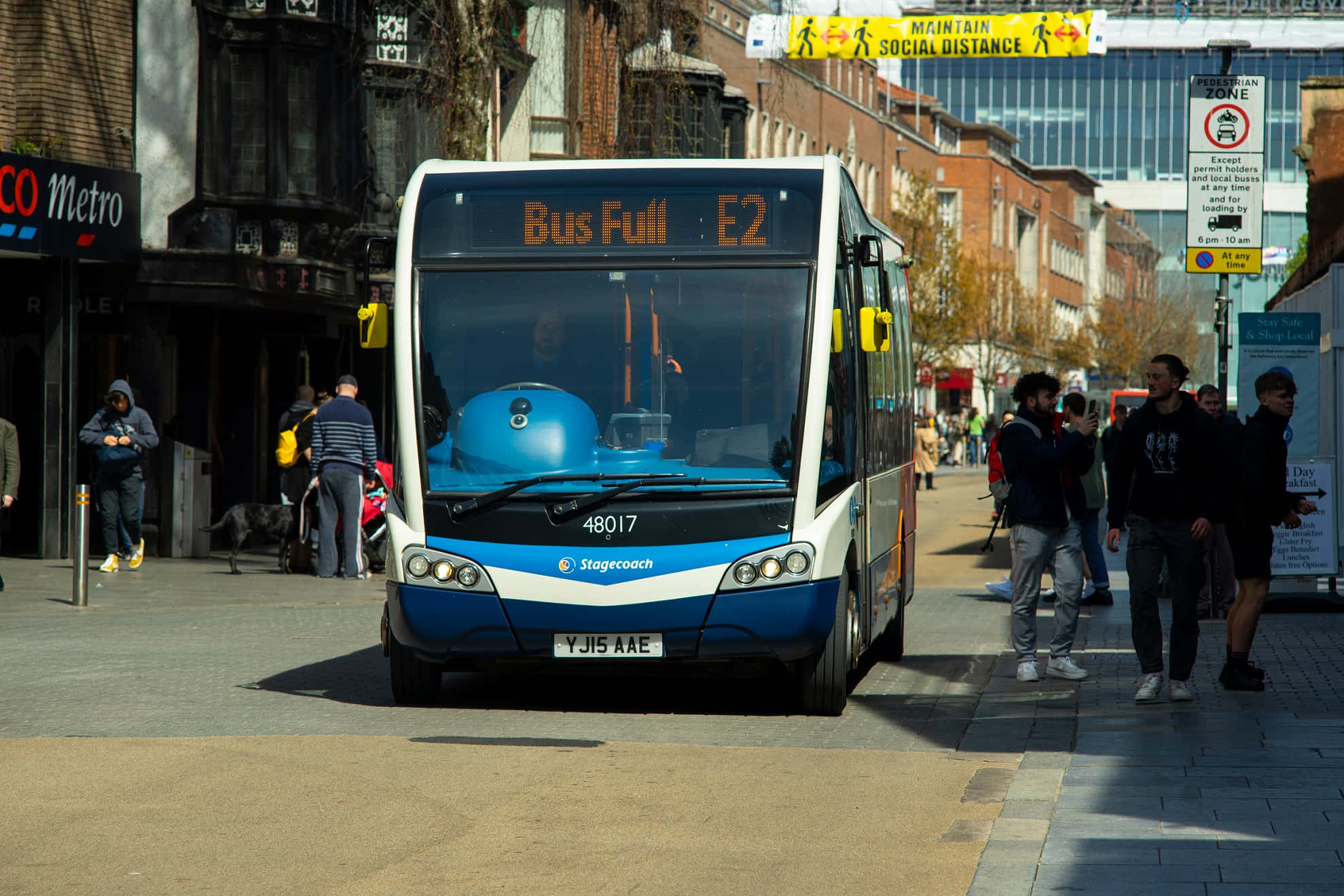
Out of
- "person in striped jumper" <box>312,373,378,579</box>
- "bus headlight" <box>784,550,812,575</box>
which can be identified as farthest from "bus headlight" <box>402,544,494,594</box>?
"person in striped jumper" <box>312,373,378,579</box>

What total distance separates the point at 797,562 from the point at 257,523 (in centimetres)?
1096

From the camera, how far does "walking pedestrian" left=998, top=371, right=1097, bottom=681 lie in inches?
431

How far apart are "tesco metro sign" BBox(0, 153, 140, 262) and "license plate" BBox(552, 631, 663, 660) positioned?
11.3 metres

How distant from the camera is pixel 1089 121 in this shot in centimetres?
13138

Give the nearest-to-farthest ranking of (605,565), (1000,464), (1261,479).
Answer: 1. (605,565)
2. (1261,479)
3. (1000,464)

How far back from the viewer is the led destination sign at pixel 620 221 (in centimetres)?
973

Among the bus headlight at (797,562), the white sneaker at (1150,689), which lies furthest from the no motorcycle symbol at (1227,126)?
the bus headlight at (797,562)

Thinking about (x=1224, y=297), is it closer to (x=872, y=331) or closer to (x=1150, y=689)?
(x=872, y=331)

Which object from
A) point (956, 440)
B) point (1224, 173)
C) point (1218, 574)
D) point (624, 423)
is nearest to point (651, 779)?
point (624, 423)

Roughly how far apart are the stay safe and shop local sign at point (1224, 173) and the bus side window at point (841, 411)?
6695mm

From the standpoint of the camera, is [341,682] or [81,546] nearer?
[341,682]

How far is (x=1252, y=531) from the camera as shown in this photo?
10219mm

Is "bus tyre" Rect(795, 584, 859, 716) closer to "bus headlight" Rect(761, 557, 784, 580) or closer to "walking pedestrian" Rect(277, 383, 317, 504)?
"bus headlight" Rect(761, 557, 784, 580)

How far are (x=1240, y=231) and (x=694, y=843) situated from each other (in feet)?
36.2
